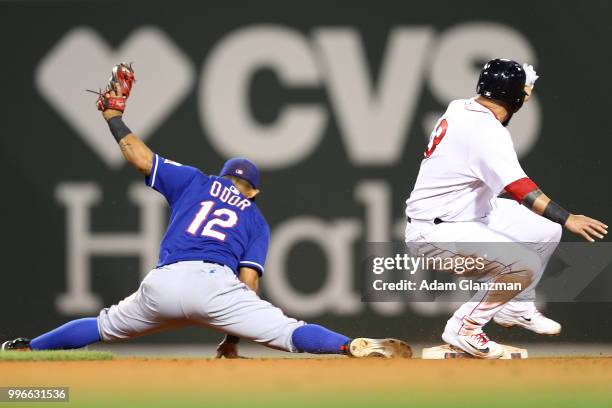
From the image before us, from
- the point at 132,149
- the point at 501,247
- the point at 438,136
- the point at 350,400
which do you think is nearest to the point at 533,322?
the point at 501,247

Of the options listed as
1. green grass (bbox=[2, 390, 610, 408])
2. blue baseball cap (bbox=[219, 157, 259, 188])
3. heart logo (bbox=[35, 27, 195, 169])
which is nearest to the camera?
green grass (bbox=[2, 390, 610, 408])

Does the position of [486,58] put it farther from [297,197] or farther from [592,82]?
[297,197]

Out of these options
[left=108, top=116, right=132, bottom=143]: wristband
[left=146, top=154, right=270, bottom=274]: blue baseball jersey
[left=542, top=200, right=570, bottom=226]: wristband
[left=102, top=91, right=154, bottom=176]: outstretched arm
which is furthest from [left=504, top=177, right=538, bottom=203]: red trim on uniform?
[left=108, top=116, right=132, bottom=143]: wristband

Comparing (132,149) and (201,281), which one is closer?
(201,281)

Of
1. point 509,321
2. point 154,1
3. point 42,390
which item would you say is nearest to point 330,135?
point 154,1

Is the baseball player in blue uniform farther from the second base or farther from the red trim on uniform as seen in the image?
the red trim on uniform

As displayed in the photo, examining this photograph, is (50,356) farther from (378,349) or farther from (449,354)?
(449,354)
